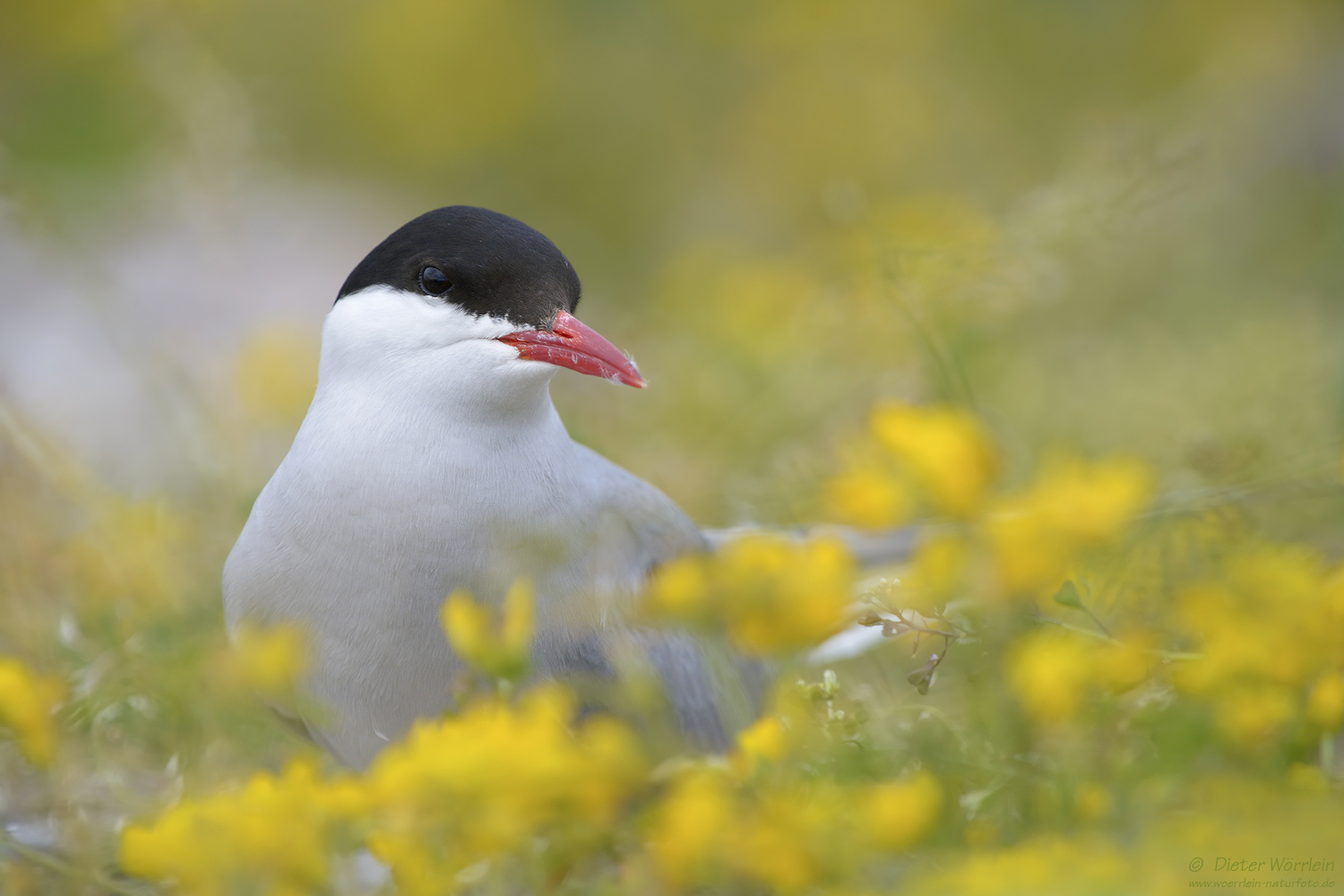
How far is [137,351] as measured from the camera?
2.78 metres

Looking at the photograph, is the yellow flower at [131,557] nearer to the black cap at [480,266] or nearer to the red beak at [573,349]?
the black cap at [480,266]

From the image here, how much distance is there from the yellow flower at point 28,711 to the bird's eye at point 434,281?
881 mm

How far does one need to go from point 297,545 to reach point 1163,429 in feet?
7.62

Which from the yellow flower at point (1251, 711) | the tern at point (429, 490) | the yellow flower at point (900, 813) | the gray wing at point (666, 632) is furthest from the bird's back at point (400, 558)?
the yellow flower at point (1251, 711)

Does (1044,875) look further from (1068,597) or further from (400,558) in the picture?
(400,558)

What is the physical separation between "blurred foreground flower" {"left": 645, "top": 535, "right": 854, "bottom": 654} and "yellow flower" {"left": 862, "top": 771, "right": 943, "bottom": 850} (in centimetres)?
20

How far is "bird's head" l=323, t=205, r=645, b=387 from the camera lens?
78.5 inches

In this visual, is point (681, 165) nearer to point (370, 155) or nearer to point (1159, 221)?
point (370, 155)

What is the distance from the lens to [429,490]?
195 cm

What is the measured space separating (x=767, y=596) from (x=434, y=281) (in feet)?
3.43

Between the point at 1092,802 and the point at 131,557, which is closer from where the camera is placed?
the point at 1092,802

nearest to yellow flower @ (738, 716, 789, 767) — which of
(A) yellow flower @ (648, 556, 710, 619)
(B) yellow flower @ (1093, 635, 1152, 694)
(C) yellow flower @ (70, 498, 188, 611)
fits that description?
(A) yellow flower @ (648, 556, 710, 619)

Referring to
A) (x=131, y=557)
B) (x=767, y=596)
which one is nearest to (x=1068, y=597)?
(x=767, y=596)

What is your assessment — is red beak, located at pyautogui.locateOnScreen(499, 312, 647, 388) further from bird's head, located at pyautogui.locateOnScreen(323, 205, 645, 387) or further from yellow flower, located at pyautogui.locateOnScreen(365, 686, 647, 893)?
yellow flower, located at pyautogui.locateOnScreen(365, 686, 647, 893)
